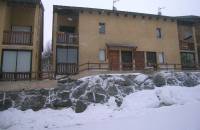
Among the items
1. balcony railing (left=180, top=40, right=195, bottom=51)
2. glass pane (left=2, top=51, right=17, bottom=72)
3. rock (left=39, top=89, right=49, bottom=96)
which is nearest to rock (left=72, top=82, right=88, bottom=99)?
rock (left=39, top=89, right=49, bottom=96)

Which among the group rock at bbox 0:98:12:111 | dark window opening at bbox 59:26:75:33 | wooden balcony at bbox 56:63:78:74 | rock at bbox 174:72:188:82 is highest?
dark window opening at bbox 59:26:75:33

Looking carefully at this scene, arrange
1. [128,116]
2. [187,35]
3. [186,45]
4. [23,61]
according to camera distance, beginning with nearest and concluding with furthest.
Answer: [128,116]
[23,61]
[186,45]
[187,35]

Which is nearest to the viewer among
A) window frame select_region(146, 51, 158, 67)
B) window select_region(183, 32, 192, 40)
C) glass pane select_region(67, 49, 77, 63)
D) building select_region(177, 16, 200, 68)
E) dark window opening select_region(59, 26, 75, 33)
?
glass pane select_region(67, 49, 77, 63)

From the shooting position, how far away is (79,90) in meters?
16.8

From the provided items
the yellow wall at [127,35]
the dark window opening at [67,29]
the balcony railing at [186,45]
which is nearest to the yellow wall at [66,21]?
the dark window opening at [67,29]

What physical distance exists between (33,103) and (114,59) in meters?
10.2

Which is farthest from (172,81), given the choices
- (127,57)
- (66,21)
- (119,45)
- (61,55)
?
(66,21)

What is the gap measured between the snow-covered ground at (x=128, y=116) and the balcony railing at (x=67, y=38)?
28.3 ft

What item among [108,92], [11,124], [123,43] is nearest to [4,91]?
[11,124]

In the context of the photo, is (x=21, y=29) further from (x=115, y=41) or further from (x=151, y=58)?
(x=151, y=58)

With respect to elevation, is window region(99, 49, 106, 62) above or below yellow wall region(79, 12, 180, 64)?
below

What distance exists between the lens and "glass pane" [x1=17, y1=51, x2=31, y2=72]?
1972 centimetres

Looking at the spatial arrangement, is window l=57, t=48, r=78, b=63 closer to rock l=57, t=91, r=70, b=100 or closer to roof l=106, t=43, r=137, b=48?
roof l=106, t=43, r=137, b=48

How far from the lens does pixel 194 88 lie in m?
18.6
